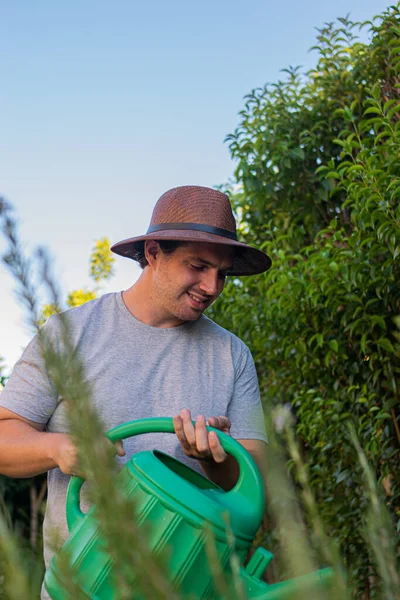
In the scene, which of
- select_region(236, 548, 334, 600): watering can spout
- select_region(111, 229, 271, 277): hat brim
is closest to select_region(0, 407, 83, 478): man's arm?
select_region(236, 548, 334, 600): watering can spout

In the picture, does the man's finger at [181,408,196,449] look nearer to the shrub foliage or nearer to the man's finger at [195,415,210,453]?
the man's finger at [195,415,210,453]

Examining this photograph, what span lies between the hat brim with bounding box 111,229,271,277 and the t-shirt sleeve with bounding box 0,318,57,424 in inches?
21.0

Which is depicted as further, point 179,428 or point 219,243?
point 219,243

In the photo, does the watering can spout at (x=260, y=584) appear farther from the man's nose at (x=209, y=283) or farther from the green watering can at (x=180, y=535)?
the man's nose at (x=209, y=283)

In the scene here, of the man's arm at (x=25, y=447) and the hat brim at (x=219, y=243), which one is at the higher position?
the hat brim at (x=219, y=243)

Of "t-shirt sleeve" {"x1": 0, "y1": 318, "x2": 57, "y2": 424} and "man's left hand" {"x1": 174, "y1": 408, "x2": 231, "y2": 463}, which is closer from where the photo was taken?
"man's left hand" {"x1": 174, "y1": 408, "x2": 231, "y2": 463}

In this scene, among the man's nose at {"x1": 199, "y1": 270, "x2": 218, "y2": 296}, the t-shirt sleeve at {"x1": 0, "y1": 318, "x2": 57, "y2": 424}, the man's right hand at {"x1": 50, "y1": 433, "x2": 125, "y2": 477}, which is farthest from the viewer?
the man's nose at {"x1": 199, "y1": 270, "x2": 218, "y2": 296}

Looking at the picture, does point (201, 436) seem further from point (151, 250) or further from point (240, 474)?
point (151, 250)

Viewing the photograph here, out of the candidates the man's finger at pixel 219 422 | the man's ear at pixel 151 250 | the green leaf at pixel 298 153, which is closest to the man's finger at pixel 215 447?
the man's finger at pixel 219 422

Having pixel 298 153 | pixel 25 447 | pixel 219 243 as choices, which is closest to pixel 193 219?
pixel 219 243

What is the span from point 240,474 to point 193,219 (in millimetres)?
985

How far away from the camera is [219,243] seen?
2.12m

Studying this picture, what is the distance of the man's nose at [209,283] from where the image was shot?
2117 millimetres

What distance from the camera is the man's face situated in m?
2.14
